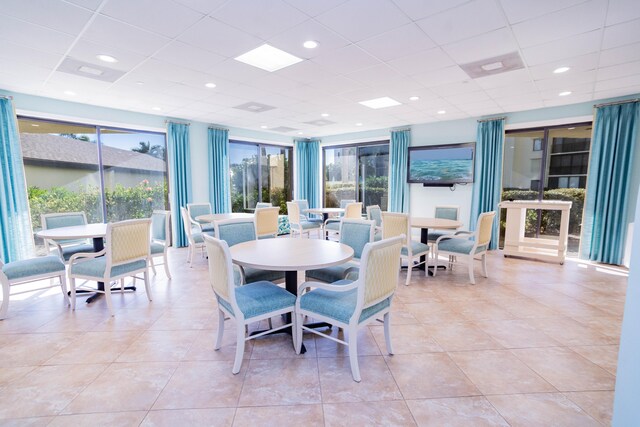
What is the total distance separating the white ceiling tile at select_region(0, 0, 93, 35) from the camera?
2.19 metres

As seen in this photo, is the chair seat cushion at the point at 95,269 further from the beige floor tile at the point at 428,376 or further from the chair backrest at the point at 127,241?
the beige floor tile at the point at 428,376

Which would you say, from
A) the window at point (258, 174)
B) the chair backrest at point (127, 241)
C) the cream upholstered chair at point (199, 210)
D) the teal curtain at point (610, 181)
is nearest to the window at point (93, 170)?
the cream upholstered chair at point (199, 210)

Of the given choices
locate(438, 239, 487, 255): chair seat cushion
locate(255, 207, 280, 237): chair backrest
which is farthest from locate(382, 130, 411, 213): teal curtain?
locate(255, 207, 280, 237): chair backrest

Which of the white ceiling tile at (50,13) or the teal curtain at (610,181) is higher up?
the white ceiling tile at (50,13)

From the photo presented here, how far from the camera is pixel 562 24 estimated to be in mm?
2467

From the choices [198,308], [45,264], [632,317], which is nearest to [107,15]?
[45,264]

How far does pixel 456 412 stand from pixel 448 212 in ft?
13.3

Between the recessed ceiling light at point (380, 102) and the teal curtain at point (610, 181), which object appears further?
the recessed ceiling light at point (380, 102)

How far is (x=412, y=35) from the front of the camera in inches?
104

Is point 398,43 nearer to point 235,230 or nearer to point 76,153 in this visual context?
point 235,230

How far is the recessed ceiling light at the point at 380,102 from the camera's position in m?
4.72

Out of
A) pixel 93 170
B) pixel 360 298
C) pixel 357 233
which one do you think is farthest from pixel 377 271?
pixel 93 170

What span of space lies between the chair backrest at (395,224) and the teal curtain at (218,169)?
429cm

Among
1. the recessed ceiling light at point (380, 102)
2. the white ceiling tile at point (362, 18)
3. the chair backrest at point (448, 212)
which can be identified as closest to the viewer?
the white ceiling tile at point (362, 18)
